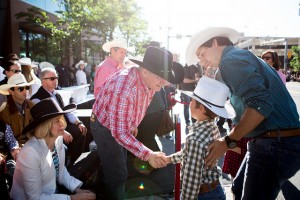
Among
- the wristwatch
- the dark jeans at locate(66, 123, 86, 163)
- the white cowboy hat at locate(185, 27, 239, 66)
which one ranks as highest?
the white cowboy hat at locate(185, 27, 239, 66)

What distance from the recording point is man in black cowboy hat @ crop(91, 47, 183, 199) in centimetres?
259

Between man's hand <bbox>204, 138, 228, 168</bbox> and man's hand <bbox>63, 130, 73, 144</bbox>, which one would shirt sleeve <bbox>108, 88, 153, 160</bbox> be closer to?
man's hand <bbox>204, 138, 228, 168</bbox>

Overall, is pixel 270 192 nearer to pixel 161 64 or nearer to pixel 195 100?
pixel 195 100

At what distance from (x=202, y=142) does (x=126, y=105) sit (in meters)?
0.70

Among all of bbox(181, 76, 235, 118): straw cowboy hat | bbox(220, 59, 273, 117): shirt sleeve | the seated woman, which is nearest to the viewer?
bbox(220, 59, 273, 117): shirt sleeve

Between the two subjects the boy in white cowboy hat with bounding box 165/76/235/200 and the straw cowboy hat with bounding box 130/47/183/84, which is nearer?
the boy in white cowboy hat with bounding box 165/76/235/200

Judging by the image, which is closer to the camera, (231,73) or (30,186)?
(231,73)

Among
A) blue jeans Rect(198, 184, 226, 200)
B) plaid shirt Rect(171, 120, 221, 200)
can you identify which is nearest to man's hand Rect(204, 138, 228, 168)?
plaid shirt Rect(171, 120, 221, 200)

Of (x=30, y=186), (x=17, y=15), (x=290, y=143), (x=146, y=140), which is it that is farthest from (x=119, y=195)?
(x=17, y=15)

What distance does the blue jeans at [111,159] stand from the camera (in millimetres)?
2973

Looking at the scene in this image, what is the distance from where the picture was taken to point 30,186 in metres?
2.52

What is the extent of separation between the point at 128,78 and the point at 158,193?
220cm

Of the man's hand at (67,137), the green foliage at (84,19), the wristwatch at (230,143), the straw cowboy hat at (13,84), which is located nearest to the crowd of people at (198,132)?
the wristwatch at (230,143)

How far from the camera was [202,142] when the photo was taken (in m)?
2.31
